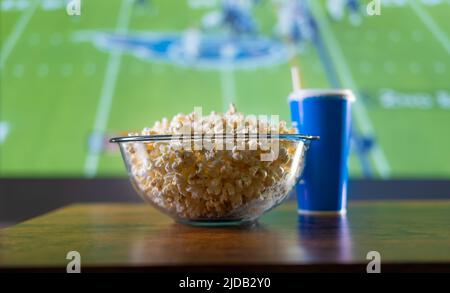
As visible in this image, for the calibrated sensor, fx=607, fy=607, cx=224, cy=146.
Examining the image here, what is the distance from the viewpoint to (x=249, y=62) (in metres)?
2.32

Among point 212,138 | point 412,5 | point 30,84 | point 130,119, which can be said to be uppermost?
point 412,5

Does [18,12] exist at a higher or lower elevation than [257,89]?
higher

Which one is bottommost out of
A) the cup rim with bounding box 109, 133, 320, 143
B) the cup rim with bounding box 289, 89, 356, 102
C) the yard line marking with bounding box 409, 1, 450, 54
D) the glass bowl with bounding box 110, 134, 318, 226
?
the glass bowl with bounding box 110, 134, 318, 226

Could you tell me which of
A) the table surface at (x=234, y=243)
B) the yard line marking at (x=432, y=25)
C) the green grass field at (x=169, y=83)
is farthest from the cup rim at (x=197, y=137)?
the yard line marking at (x=432, y=25)

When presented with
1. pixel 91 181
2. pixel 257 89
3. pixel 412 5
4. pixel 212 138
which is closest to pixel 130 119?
pixel 91 181

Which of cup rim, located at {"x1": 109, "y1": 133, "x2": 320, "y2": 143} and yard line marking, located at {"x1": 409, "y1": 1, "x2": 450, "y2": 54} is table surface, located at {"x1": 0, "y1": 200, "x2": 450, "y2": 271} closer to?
cup rim, located at {"x1": 109, "y1": 133, "x2": 320, "y2": 143}

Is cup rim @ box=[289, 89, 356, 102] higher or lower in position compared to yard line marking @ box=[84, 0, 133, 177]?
lower

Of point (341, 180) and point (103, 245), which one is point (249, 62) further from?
point (103, 245)

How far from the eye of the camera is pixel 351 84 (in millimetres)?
2293

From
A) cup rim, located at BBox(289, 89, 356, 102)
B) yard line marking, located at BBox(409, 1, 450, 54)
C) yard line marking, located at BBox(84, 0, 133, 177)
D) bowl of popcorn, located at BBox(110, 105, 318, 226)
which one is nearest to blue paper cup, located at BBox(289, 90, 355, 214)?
cup rim, located at BBox(289, 89, 356, 102)

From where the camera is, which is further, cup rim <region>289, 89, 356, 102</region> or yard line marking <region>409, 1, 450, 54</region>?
yard line marking <region>409, 1, 450, 54</region>

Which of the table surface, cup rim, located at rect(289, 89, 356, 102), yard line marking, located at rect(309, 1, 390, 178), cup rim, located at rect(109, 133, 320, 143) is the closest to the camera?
the table surface

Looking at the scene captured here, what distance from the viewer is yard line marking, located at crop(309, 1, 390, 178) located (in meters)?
2.24

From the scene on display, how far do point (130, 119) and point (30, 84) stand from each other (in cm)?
41
